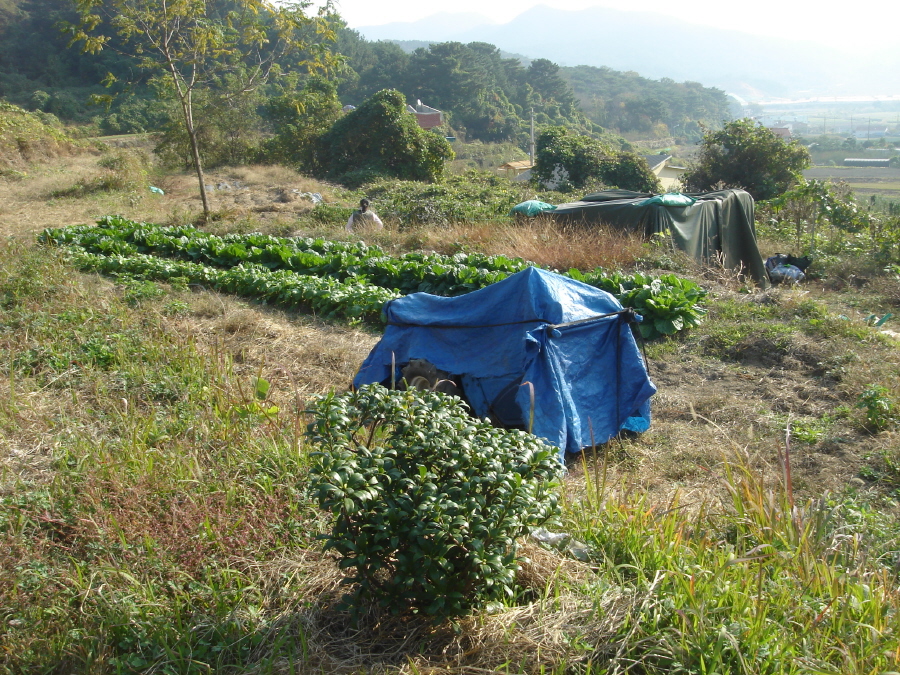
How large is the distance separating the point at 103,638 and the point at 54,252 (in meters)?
8.13

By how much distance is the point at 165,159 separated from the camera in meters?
26.9

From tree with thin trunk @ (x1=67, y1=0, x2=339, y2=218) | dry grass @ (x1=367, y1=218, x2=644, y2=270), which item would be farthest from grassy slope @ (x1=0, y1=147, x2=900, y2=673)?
tree with thin trunk @ (x1=67, y1=0, x2=339, y2=218)

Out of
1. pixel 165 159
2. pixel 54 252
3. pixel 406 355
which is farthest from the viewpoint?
pixel 165 159

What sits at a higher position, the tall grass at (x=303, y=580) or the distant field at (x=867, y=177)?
the distant field at (x=867, y=177)

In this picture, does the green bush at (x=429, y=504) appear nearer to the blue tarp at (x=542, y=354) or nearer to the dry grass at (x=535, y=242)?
the blue tarp at (x=542, y=354)

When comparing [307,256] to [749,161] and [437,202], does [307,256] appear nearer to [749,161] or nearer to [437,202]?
[437,202]

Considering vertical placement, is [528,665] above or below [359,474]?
below

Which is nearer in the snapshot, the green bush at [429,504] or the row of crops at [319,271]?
the green bush at [429,504]

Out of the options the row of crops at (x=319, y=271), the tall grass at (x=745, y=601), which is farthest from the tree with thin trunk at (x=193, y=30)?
the tall grass at (x=745, y=601)

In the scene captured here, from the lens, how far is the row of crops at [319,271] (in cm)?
826

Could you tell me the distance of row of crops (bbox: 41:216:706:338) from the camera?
8258 millimetres

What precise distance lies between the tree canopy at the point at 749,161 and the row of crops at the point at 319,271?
15107 millimetres

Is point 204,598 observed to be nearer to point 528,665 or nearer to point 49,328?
point 528,665

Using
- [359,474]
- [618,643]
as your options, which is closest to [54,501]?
[359,474]
